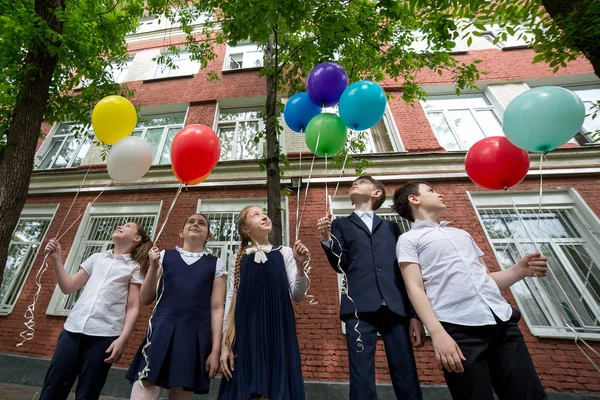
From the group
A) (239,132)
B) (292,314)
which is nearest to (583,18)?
(292,314)

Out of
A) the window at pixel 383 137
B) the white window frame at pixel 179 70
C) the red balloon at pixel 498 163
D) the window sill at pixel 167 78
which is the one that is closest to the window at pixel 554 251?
the window at pixel 383 137

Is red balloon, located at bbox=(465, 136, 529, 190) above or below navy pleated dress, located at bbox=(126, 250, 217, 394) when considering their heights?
above

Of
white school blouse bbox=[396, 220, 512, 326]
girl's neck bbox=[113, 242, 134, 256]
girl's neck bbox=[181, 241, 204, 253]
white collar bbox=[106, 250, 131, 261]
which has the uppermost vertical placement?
girl's neck bbox=[113, 242, 134, 256]

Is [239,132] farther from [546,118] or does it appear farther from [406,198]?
[546,118]

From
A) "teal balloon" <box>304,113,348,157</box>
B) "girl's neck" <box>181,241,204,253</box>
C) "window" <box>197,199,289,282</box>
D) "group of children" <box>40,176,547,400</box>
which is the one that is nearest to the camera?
"group of children" <box>40,176,547,400</box>

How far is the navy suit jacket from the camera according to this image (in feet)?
5.42

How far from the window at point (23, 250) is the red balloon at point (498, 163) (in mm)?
7465

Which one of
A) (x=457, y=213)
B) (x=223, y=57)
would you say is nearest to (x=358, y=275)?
(x=457, y=213)

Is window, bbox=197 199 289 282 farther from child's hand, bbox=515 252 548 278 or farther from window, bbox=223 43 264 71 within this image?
window, bbox=223 43 264 71

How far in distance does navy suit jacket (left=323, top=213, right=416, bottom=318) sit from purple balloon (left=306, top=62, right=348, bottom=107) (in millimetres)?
1204

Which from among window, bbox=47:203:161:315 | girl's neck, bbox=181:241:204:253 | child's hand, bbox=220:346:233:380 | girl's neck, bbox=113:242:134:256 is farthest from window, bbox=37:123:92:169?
child's hand, bbox=220:346:233:380

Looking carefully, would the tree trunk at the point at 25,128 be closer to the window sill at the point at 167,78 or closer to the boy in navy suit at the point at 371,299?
the boy in navy suit at the point at 371,299

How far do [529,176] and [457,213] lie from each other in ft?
4.93

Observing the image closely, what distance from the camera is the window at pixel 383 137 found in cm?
578
